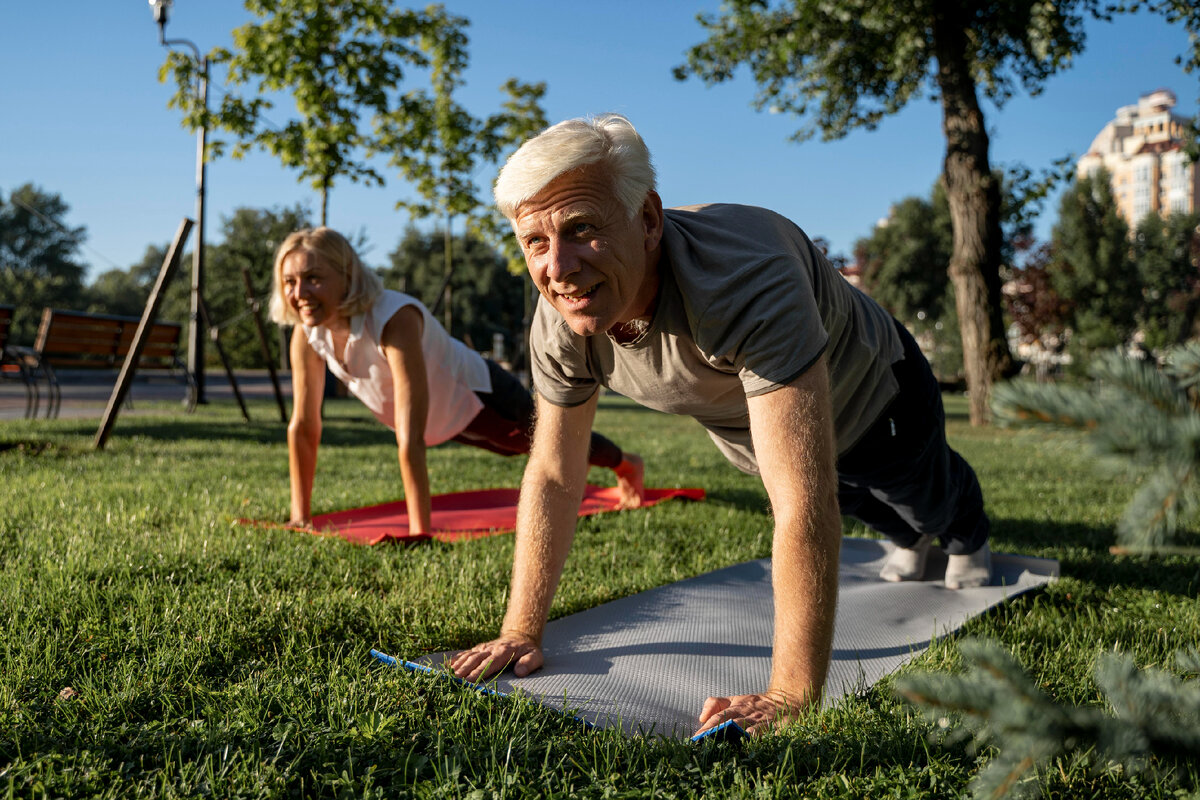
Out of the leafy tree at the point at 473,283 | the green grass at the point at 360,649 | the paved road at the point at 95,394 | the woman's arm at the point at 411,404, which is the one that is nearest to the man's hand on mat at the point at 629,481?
the green grass at the point at 360,649

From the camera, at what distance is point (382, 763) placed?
194 centimetres

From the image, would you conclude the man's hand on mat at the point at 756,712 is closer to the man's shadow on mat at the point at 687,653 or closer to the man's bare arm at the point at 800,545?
the man's bare arm at the point at 800,545

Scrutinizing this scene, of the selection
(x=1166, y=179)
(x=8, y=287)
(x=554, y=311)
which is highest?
(x=1166, y=179)

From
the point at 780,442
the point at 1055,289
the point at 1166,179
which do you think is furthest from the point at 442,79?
the point at 1166,179

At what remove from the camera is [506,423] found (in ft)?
17.2

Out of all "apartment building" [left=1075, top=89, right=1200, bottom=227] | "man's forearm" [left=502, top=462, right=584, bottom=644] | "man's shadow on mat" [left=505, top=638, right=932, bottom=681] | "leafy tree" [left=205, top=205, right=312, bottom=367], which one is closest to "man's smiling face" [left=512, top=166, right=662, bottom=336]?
"man's forearm" [left=502, top=462, right=584, bottom=644]

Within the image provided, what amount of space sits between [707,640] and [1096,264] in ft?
149

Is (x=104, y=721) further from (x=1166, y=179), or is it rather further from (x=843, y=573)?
(x=1166, y=179)

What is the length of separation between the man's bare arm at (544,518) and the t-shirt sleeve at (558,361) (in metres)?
0.05

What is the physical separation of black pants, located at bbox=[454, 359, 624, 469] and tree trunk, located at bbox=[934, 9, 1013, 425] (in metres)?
9.51

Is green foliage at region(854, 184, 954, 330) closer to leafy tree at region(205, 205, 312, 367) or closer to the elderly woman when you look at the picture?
leafy tree at region(205, 205, 312, 367)

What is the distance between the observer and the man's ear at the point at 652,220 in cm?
233

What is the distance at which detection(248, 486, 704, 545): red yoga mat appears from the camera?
14.4ft

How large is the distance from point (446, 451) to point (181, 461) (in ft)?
9.51
